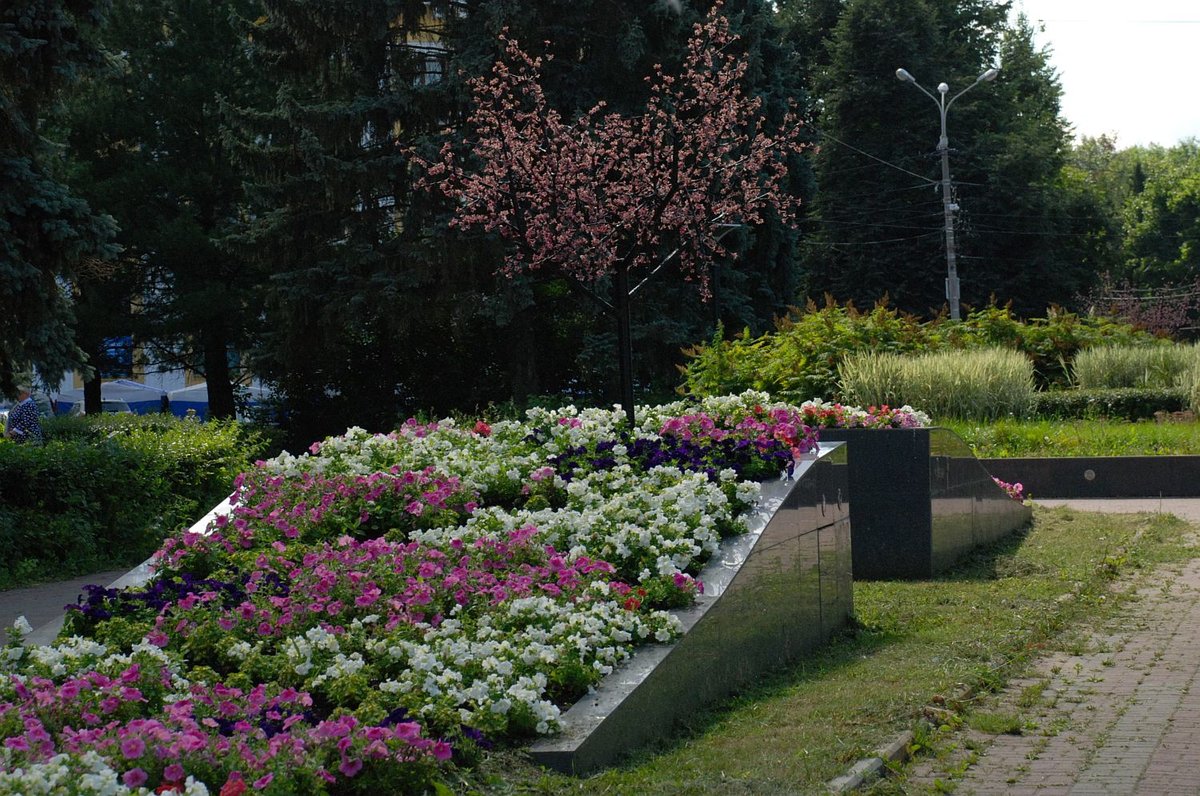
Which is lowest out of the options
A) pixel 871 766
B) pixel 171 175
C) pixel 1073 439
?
pixel 1073 439

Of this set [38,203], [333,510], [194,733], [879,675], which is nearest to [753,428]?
[879,675]

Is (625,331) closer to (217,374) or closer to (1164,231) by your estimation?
(217,374)

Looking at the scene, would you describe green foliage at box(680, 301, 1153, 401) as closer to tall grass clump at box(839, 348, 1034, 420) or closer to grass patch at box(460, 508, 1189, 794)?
tall grass clump at box(839, 348, 1034, 420)

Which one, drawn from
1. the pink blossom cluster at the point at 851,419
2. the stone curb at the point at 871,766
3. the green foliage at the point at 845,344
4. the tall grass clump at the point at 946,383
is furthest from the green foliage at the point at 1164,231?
the stone curb at the point at 871,766

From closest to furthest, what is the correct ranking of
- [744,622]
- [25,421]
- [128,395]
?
1. [744,622]
2. [25,421]
3. [128,395]

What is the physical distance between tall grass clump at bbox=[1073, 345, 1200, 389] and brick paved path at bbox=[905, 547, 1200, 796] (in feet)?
49.2

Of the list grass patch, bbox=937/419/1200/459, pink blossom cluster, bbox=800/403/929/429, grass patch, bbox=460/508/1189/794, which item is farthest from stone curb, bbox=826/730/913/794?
grass patch, bbox=937/419/1200/459

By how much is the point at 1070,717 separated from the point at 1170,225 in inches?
2957

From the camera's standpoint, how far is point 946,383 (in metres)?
19.4

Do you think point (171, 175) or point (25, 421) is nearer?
point (25, 421)

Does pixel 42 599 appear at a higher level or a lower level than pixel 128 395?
higher

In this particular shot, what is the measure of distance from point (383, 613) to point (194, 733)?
171 centimetres

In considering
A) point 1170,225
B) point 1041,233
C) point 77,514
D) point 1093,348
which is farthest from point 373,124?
point 1170,225

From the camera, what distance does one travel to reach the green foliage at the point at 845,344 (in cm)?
1897
